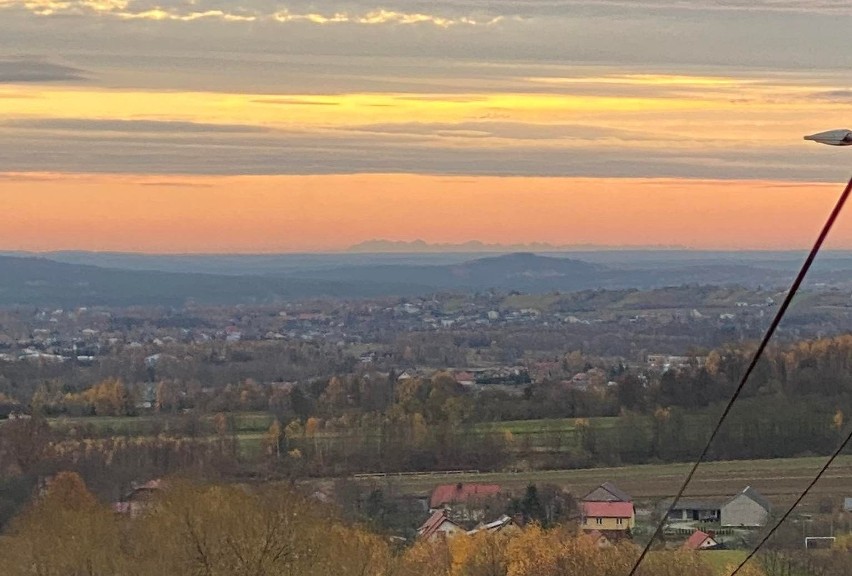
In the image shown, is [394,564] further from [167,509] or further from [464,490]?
[464,490]

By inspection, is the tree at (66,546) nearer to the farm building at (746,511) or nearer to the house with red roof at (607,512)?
the house with red roof at (607,512)

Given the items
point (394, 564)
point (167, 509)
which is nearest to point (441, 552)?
point (394, 564)

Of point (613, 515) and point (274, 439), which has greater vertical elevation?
point (613, 515)

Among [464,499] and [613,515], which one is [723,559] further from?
[464,499]

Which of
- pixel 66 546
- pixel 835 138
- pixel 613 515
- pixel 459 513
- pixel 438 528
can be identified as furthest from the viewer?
pixel 459 513

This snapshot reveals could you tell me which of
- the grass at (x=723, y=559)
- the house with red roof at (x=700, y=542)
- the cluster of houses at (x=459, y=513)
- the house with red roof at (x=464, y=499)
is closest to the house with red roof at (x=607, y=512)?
the house with red roof at (x=700, y=542)

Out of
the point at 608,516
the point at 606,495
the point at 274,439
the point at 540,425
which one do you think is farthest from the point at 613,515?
the point at 540,425

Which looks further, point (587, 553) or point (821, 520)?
point (821, 520)
